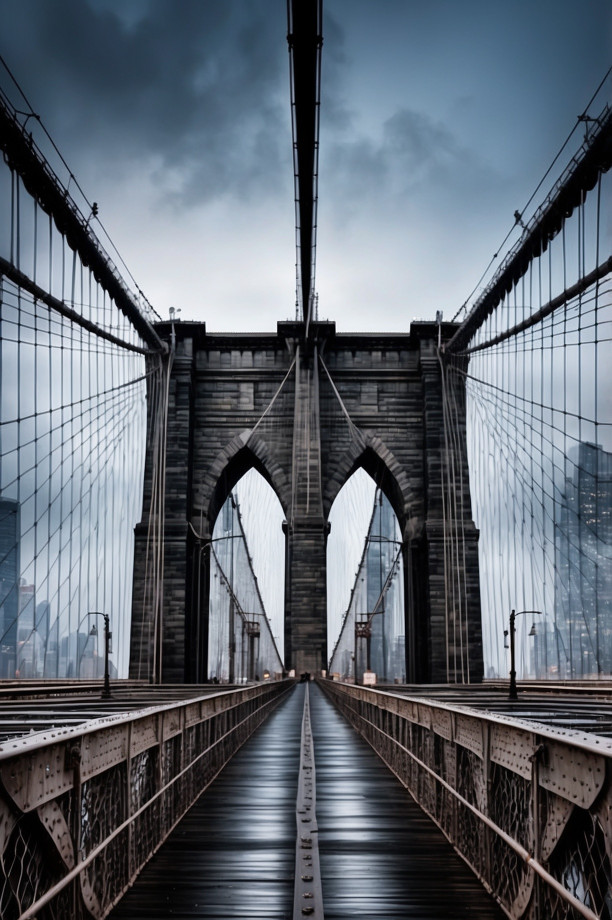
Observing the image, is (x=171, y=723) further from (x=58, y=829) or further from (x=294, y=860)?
(x=58, y=829)

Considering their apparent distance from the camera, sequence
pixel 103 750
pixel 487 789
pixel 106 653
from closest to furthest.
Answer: pixel 103 750 < pixel 487 789 < pixel 106 653

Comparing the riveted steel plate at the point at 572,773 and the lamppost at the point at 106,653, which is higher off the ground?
the lamppost at the point at 106,653

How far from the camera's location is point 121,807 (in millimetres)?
6012

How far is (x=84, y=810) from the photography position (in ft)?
17.9

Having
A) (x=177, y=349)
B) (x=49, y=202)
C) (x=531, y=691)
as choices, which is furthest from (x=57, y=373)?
→ (x=531, y=691)

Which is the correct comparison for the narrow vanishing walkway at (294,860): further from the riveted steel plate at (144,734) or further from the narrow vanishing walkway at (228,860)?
the riveted steel plate at (144,734)

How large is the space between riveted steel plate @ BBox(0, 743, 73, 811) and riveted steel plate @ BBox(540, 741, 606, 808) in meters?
2.00

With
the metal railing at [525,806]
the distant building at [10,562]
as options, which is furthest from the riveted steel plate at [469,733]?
the distant building at [10,562]

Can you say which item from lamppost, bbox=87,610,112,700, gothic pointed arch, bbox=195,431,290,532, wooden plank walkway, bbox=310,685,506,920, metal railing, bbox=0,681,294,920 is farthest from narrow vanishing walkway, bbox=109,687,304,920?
gothic pointed arch, bbox=195,431,290,532

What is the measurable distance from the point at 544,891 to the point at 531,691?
2342cm

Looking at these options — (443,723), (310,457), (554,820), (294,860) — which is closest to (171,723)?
(294,860)

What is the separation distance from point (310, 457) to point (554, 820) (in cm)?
4014

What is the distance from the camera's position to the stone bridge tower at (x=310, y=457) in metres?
42.3

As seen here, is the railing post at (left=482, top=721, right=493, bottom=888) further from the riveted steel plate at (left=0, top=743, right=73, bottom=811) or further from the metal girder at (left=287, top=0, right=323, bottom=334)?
Answer: the metal girder at (left=287, top=0, right=323, bottom=334)
